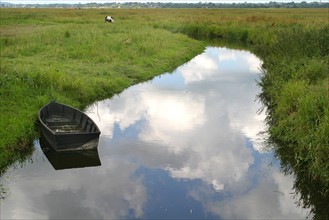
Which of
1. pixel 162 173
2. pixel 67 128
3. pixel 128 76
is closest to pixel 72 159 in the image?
pixel 67 128

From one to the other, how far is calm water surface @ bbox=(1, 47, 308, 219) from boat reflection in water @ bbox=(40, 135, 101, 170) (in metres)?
Result: 0.03

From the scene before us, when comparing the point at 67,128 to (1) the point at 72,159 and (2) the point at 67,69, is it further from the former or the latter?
(2) the point at 67,69

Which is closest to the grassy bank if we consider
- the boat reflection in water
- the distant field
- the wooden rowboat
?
the distant field

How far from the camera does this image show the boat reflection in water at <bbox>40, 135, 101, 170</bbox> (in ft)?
43.8

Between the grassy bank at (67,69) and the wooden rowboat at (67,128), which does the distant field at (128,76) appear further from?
the wooden rowboat at (67,128)

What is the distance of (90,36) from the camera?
35125 millimetres

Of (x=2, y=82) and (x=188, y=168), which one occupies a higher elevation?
(x=2, y=82)

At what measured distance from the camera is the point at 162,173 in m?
12.9

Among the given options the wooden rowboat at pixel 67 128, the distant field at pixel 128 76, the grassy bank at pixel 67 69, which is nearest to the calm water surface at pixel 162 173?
the wooden rowboat at pixel 67 128

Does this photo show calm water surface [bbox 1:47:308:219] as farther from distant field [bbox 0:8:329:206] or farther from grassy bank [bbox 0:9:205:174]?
grassy bank [bbox 0:9:205:174]

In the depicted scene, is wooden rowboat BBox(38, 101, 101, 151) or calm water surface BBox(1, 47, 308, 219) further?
wooden rowboat BBox(38, 101, 101, 151)

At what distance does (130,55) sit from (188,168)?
57.1 ft

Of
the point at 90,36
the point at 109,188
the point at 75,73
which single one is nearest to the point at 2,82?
the point at 75,73

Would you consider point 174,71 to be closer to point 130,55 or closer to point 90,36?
point 130,55
